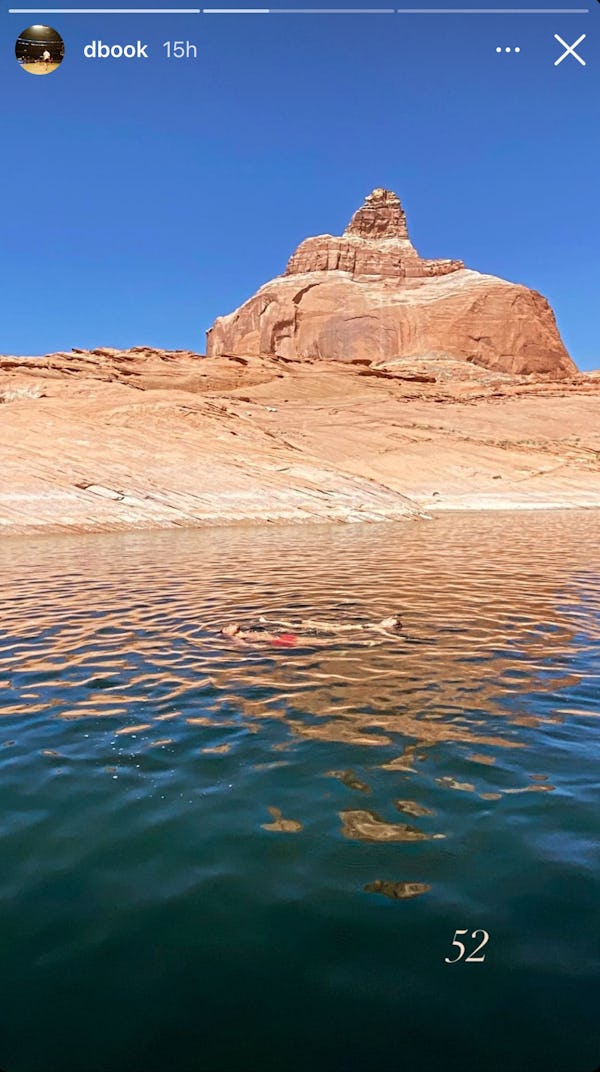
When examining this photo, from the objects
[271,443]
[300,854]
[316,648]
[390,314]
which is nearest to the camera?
[300,854]

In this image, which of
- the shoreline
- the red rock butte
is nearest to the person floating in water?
the shoreline

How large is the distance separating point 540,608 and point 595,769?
6335 millimetres

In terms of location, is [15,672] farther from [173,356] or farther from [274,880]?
[173,356]

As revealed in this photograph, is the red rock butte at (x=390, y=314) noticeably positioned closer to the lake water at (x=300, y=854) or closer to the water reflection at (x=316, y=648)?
the water reflection at (x=316, y=648)

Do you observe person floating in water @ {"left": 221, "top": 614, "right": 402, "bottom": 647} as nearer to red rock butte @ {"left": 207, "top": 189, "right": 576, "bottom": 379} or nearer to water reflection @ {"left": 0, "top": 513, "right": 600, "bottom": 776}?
water reflection @ {"left": 0, "top": 513, "right": 600, "bottom": 776}

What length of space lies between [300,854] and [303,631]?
5580 millimetres

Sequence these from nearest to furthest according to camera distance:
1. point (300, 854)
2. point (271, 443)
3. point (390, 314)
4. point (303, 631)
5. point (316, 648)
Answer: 1. point (300, 854)
2. point (316, 648)
3. point (303, 631)
4. point (271, 443)
5. point (390, 314)

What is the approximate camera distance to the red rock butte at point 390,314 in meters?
79.6

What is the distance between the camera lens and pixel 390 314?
8138 cm

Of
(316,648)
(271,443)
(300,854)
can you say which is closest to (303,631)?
(316,648)

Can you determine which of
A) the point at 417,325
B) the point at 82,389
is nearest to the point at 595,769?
the point at 82,389

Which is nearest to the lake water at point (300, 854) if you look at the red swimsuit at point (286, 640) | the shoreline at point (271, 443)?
the red swimsuit at point (286, 640)

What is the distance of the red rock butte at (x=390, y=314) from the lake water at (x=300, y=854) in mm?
69298

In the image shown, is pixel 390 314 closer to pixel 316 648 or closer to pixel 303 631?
pixel 303 631
